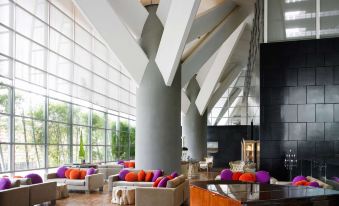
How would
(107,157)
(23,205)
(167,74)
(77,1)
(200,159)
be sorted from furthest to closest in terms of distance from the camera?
1. (200,159)
2. (107,157)
3. (167,74)
4. (77,1)
5. (23,205)

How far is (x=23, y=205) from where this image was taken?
866 centimetres

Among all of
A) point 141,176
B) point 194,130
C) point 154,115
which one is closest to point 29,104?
point 154,115

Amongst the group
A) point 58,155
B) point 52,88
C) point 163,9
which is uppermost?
point 163,9

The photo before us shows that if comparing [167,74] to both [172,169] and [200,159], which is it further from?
[200,159]

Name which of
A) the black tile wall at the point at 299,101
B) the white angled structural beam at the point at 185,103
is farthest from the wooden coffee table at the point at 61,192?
the white angled structural beam at the point at 185,103

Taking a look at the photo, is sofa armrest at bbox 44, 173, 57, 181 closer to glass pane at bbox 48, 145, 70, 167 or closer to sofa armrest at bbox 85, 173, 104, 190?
sofa armrest at bbox 85, 173, 104, 190

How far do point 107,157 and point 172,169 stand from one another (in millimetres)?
9443

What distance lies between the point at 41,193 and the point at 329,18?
35.4 feet

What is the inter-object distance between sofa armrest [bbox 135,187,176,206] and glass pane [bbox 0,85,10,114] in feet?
20.1

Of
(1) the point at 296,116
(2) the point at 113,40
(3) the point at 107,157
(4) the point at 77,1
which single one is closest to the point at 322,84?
(1) the point at 296,116

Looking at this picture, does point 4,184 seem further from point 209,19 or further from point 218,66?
point 218,66

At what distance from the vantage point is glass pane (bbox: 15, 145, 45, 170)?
13.4 m

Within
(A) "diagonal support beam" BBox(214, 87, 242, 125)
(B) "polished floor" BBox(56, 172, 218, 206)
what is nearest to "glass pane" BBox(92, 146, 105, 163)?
(B) "polished floor" BBox(56, 172, 218, 206)

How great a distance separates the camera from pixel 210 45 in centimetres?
1903
